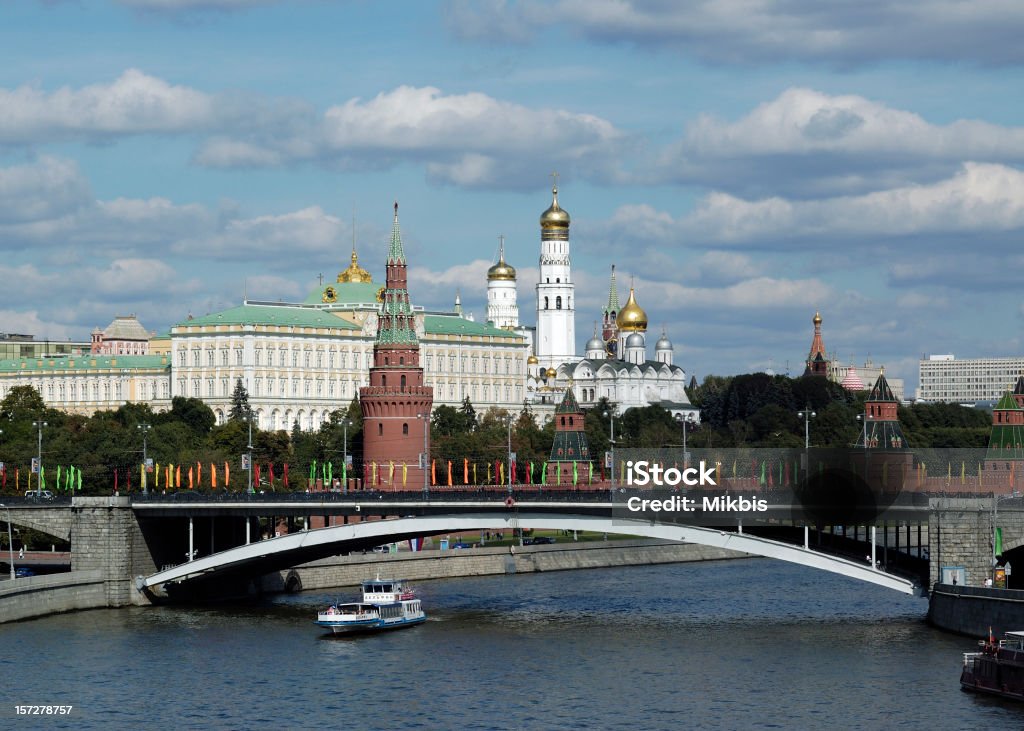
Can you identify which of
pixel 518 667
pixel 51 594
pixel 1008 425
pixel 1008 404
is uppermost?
pixel 1008 404

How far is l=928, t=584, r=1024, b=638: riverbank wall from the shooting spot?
8169cm

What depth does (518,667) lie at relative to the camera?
8288 cm

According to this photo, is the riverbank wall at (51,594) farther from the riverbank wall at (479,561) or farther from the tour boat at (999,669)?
the tour boat at (999,669)

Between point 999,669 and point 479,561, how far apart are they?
54.4m

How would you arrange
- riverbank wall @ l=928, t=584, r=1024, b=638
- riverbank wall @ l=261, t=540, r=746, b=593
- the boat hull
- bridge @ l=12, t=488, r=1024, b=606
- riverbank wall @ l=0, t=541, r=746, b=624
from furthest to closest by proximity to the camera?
riverbank wall @ l=261, t=540, r=746, b=593 < riverbank wall @ l=0, t=541, r=746, b=624 < the boat hull < bridge @ l=12, t=488, r=1024, b=606 < riverbank wall @ l=928, t=584, r=1024, b=638

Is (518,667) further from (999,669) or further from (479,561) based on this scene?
(479,561)

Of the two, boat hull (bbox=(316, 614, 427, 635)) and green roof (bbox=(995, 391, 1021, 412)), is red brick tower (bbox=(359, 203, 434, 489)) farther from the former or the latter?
boat hull (bbox=(316, 614, 427, 635))

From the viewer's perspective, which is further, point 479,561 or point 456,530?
point 479,561

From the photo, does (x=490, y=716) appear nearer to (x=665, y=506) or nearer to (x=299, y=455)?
(x=665, y=506)

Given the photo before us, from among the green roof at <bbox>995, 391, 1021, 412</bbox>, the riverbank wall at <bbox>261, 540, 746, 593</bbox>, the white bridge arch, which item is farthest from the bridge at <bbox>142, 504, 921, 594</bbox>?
the green roof at <bbox>995, 391, 1021, 412</bbox>

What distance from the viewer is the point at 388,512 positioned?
328 ft

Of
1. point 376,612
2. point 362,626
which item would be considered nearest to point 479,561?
point 376,612

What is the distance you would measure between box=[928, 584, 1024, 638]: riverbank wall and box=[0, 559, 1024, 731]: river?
982mm

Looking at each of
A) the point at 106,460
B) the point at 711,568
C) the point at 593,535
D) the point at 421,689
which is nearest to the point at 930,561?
the point at 421,689
